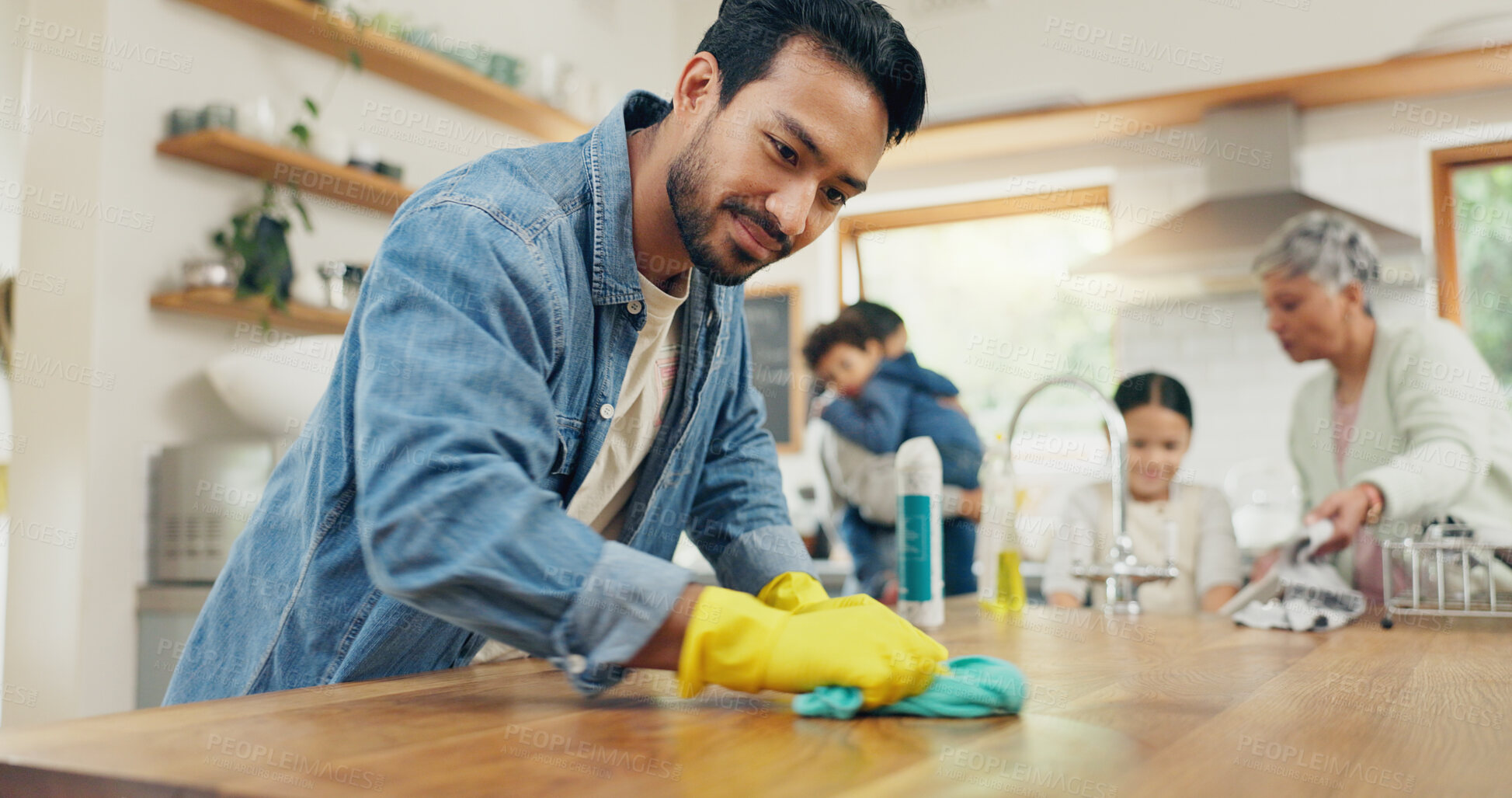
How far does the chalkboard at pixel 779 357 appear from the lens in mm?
4375

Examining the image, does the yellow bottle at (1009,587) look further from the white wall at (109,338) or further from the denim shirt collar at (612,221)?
the white wall at (109,338)

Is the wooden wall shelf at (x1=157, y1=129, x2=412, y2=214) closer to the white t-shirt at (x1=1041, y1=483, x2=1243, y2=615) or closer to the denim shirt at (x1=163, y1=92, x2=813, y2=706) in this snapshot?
the denim shirt at (x1=163, y1=92, x2=813, y2=706)

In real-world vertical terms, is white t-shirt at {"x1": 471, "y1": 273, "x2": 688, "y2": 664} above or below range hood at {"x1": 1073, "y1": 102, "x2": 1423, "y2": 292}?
below

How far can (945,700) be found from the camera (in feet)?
2.39

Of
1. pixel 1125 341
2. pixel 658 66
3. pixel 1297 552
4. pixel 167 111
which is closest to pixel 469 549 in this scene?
pixel 1297 552

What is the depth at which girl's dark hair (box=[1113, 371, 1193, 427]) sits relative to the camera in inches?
92.4

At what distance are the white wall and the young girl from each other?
1871mm

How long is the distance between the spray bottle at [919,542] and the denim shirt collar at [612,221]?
601mm

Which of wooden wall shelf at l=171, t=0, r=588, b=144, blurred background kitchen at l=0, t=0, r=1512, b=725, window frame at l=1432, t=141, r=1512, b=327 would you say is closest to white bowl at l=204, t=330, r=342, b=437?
blurred background kitchen at l=0, t=0, r=1512, b=725

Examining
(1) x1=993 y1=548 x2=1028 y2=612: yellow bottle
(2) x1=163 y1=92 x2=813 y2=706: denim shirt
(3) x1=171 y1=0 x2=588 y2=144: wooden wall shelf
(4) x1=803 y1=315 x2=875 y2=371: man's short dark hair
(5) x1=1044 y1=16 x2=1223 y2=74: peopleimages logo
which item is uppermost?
(5) x1=1044 y1=16 x2=1223 y2=74: peopleimages logo

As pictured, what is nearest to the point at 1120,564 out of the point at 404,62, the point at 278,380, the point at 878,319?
Answer: the point at 878,319

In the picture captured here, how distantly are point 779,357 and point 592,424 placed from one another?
3.48m

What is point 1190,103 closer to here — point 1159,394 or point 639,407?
point 1159,394

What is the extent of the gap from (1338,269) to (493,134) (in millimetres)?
2426
